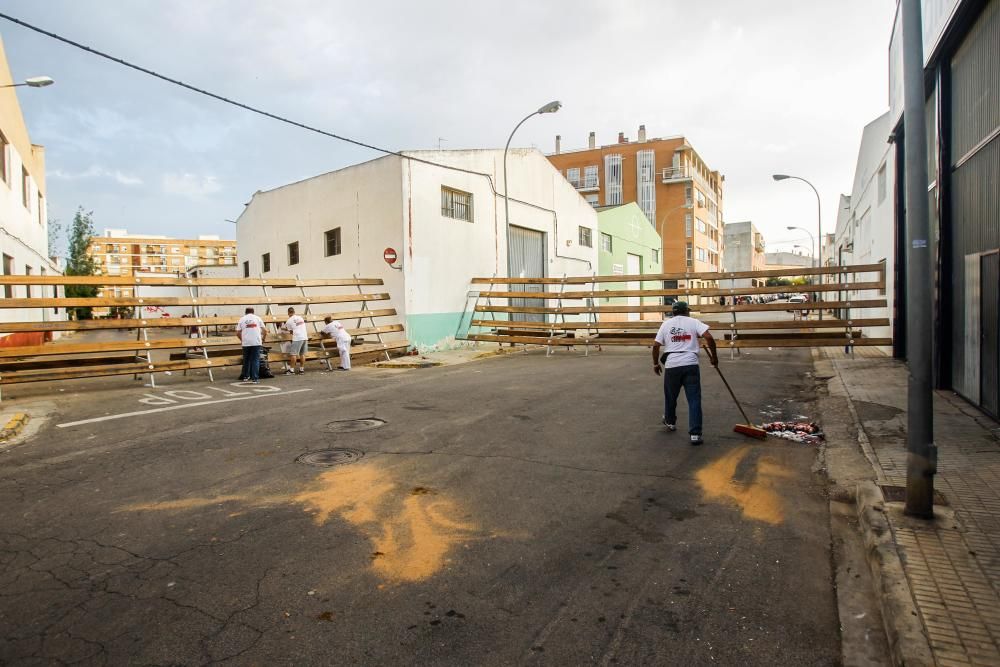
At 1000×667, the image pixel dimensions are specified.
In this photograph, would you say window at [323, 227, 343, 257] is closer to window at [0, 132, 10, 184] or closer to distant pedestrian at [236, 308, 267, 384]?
distant pedestrian at [236, 308, 267, 384]

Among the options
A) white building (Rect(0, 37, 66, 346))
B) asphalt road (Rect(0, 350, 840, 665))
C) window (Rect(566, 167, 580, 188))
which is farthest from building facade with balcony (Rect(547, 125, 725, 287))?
asphalt road (Rect(0, 350, 840, 665))

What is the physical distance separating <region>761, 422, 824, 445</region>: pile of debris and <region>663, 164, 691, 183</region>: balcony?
198 feet

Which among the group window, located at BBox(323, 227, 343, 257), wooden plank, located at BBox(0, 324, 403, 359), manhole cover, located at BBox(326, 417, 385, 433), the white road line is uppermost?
window, located at BBox(323, 227, 343, 257)

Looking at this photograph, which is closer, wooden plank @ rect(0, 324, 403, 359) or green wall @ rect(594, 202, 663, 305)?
wooden plank @ rect(0, 324, 403, 359)

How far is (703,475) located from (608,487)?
1.00m

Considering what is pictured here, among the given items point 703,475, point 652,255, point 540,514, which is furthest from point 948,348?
point 652,255

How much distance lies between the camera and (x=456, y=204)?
20578mm

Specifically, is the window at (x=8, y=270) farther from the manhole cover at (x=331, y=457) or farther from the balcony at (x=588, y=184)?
the balcony at (x=588, y=184)

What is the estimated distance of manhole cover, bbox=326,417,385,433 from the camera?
7.48m

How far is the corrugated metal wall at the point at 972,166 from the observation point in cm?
690

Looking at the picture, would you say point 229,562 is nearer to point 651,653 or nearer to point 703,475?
point 651,653

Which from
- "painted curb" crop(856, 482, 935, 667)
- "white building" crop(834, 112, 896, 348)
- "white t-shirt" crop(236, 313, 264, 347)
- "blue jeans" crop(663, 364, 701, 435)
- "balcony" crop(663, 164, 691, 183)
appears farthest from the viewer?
"balcony" crop(663, 164, 691, 183)

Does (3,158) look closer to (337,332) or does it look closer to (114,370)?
(114,370)

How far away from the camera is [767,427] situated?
7.22 metres
